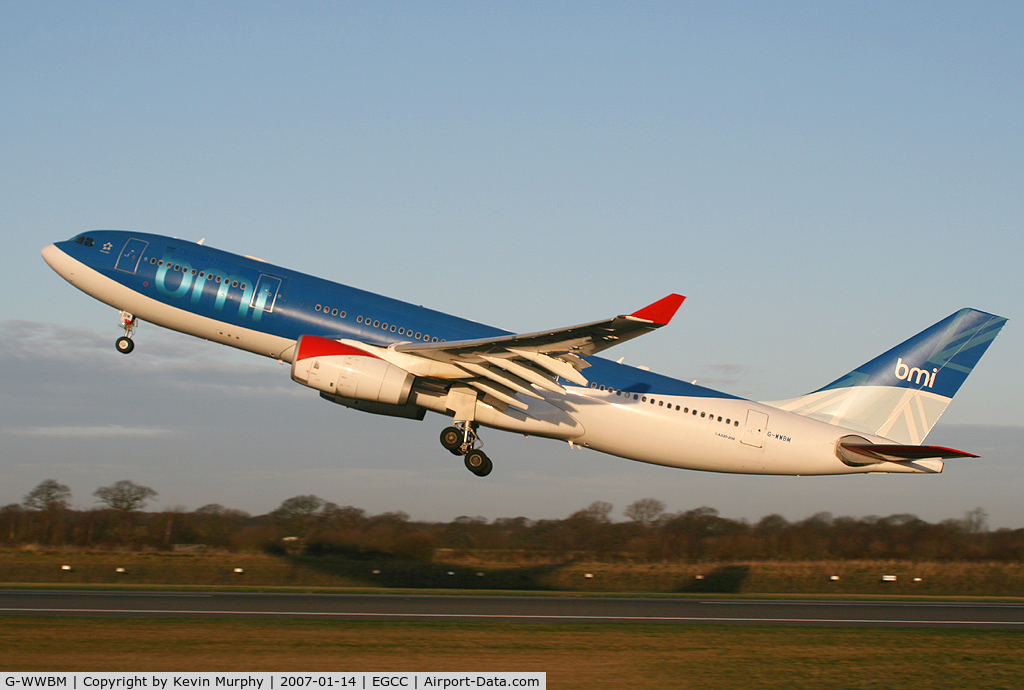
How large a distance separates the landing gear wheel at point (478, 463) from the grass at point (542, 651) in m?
5.60

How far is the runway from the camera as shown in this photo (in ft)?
84.2

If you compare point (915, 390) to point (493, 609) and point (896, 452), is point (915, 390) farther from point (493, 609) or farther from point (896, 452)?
point (493, 609)

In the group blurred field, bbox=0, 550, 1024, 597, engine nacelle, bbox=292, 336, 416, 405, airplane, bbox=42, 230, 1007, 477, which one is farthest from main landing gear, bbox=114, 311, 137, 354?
blurred field, bbox=0, 550, 1024, 597

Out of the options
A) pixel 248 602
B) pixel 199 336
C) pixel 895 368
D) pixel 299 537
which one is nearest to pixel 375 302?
pixel 199 336

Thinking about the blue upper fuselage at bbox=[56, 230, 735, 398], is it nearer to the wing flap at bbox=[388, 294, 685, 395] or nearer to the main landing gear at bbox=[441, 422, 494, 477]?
the wing flap at bbox=[388, 294, 685, 395]

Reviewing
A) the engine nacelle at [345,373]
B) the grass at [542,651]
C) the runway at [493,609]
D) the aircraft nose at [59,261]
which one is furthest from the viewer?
the aircraft nose at [59,261]

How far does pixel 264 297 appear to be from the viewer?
2752 centimetres

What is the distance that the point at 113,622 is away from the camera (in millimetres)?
22500

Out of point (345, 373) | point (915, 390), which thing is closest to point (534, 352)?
point (345, 373)

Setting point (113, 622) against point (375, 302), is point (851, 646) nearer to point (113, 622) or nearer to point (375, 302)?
point (375, 302)

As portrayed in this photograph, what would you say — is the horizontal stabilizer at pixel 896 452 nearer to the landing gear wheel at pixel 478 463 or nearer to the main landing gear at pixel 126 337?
the landing gear wheel at pixel 478 463

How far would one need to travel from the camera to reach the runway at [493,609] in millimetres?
25656

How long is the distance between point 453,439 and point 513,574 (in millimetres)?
19408

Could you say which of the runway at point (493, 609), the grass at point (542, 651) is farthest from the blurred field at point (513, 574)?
the grass at point (542, 651)
